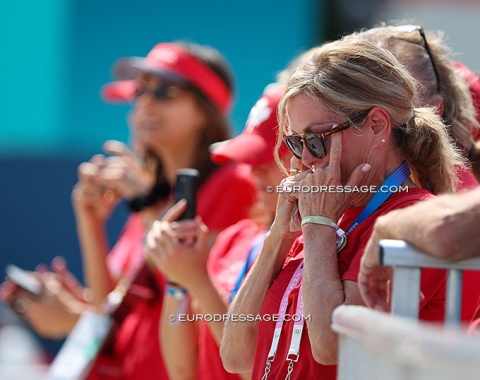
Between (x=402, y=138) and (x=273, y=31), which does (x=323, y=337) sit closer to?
(x=402, y=138)

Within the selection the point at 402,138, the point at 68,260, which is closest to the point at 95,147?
the point at 68,260

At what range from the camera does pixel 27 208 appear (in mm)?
6539

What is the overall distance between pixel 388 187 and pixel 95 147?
5220 millimetres

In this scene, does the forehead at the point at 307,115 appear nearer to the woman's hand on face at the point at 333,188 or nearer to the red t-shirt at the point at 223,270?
the woman's hand on face at the point at 333,188

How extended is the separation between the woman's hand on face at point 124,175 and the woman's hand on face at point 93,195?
0.09 feet

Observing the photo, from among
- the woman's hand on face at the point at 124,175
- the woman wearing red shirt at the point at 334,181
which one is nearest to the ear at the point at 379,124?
the woman wearing red shirt at the point at 334,181

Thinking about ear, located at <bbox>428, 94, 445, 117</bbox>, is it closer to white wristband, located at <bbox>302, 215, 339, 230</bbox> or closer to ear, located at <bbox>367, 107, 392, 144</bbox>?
ear, located at <bbox>367, 107, 392, 144</bbox>

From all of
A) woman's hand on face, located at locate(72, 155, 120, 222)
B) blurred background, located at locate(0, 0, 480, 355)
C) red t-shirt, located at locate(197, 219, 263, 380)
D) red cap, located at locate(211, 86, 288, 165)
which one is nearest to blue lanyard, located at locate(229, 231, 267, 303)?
red t-shirt, located at locate(197, 219, 263, 380)

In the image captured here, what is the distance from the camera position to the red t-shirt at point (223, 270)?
2.70 metres

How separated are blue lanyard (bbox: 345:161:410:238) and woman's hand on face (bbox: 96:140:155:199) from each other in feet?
6.01

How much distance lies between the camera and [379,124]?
1980 mm

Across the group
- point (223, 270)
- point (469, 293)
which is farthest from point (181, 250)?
point (469, 293)

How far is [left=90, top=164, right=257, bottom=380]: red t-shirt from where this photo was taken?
10.7 feet

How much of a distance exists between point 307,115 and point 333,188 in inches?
7.3
